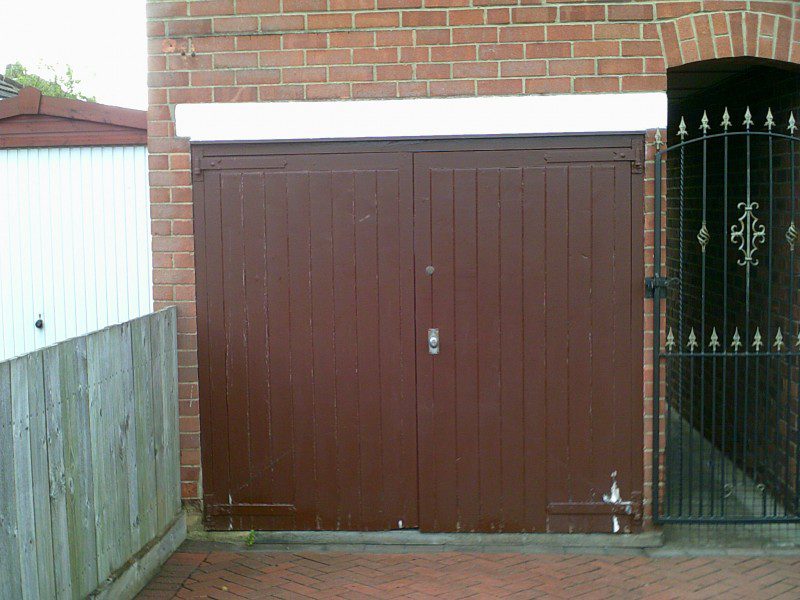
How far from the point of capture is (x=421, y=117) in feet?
18.3

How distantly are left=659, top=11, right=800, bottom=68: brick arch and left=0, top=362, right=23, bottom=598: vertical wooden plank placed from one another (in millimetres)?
3928

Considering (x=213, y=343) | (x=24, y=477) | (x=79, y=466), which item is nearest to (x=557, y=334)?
(x=213, y=343)

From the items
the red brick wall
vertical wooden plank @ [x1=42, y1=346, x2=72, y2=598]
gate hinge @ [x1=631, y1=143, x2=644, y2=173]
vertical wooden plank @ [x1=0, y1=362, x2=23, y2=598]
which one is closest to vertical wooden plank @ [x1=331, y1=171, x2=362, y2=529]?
the red brick wall

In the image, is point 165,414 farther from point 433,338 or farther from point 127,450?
point 433,338

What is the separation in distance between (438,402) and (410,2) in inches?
90.7

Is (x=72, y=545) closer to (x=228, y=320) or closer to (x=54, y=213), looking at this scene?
(x=228, y=320)

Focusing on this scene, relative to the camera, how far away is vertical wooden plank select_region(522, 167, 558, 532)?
18.4 feet

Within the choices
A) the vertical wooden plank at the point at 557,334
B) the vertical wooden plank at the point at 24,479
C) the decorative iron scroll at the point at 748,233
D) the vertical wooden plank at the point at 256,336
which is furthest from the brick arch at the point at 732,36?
the vertical wooden plank at the point at 24,479

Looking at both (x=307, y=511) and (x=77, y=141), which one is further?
(x=77, y=141)

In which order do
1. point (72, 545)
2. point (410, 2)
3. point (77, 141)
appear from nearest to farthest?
point (72, 545) < point (410, 2) < point (77, 141)

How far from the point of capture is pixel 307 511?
5.82m

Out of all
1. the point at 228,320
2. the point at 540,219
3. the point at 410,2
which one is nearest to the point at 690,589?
the point at 540,219

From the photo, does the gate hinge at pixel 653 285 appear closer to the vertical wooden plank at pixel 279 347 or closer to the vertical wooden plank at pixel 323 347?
the vertical wooden plank at pixel 323 347

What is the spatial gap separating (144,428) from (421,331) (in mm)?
1644
